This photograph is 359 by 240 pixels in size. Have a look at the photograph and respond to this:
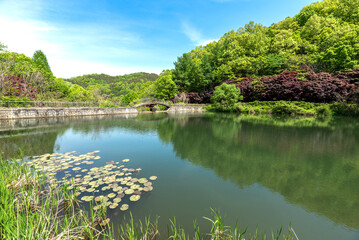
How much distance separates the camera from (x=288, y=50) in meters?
35.1

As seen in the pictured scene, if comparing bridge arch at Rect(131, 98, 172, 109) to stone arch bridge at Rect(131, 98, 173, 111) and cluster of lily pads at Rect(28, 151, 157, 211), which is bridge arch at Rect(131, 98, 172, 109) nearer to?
stone arch bridge at Rect(131, 98, 173, 111)

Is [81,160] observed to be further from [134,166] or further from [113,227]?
[113,227]

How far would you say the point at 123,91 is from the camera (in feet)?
217

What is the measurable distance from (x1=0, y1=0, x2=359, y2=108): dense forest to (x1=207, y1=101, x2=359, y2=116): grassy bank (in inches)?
46.1

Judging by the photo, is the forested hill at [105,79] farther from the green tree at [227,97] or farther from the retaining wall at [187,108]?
the green tree at [227,97]

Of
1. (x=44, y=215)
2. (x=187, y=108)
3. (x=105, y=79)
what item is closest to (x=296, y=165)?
(x=44, y=215)

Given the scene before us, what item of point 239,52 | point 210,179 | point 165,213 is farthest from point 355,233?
point 239,52

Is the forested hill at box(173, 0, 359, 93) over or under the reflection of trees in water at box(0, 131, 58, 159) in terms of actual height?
over

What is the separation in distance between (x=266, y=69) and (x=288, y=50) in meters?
5.85

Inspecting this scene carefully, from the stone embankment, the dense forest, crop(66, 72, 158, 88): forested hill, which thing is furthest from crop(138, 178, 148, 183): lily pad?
crop(66, 72, 158, 88): forested hill

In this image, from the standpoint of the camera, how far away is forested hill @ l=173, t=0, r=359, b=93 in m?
27.3

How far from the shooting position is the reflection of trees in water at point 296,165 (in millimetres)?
4016

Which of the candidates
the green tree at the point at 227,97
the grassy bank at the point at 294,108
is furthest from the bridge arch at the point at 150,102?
the grassy bank at the point at 294,108

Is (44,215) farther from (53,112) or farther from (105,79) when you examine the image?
(105,79)
